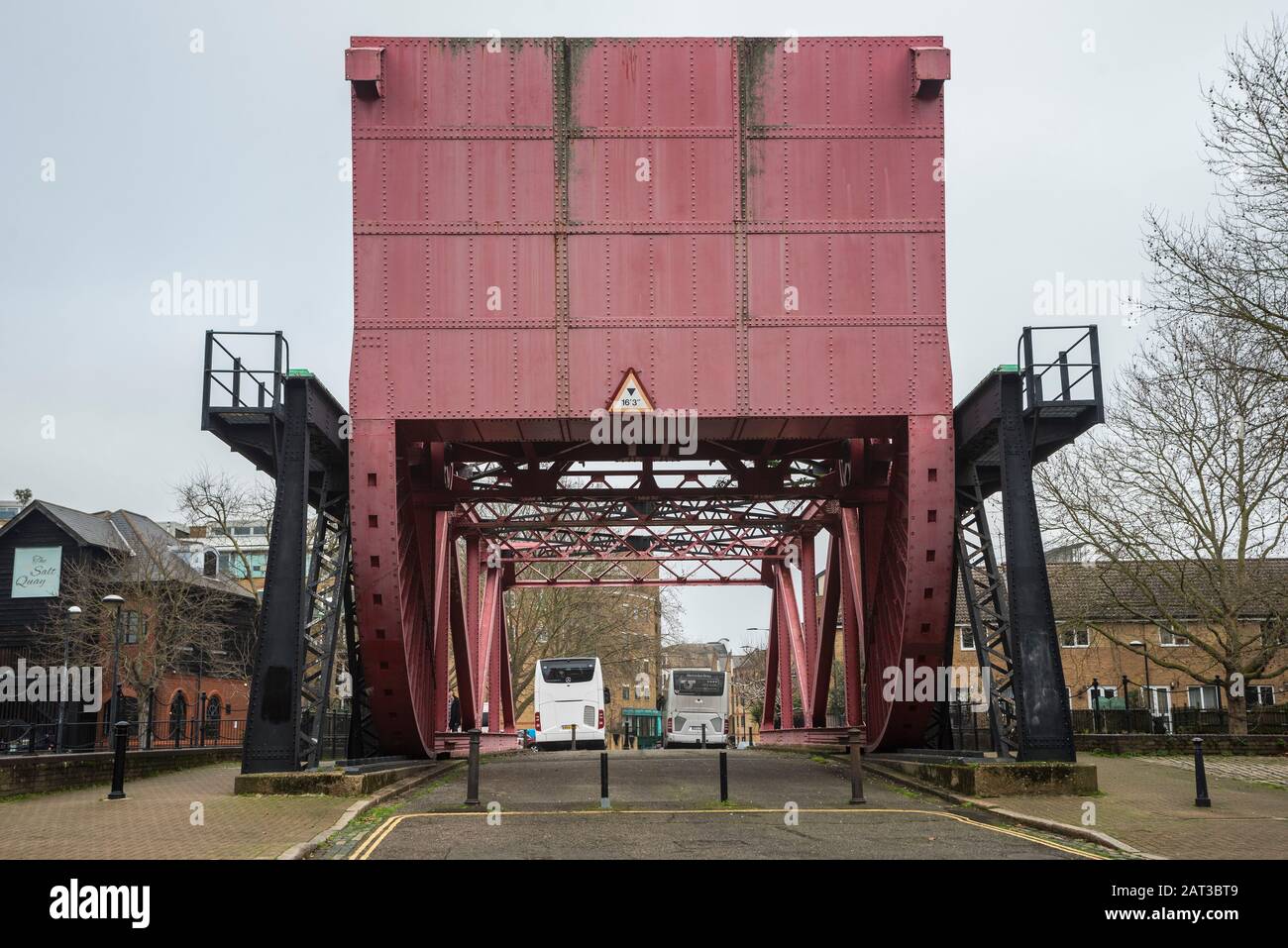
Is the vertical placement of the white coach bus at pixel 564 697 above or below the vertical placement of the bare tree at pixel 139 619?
below

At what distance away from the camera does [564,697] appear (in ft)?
145

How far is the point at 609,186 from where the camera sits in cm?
1927

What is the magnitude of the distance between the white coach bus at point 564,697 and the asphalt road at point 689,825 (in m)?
23.2

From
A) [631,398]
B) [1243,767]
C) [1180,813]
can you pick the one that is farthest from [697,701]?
[1180,813]

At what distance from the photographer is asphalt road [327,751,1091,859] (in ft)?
38.7

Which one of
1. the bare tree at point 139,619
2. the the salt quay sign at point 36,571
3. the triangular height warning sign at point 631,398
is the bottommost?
the bare tree at point 139,619

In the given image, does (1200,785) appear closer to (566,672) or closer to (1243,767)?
(1243,767)

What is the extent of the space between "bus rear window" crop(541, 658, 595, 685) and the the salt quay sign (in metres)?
20.5

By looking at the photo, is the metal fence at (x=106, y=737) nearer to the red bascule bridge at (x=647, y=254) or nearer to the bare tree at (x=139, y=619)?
the bare tree at (x=139, y=619)

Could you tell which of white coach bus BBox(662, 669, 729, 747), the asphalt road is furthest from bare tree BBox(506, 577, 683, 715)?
the asphalt road

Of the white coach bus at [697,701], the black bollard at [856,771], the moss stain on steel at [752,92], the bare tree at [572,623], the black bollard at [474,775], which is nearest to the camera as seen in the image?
the black bollard at [856,771]

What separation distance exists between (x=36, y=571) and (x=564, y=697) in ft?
74.3

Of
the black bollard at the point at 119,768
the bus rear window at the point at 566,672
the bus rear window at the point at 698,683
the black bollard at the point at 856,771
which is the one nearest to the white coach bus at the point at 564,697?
the bus rear window at the point at 566,672

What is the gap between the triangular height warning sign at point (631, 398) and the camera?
18.9 m
